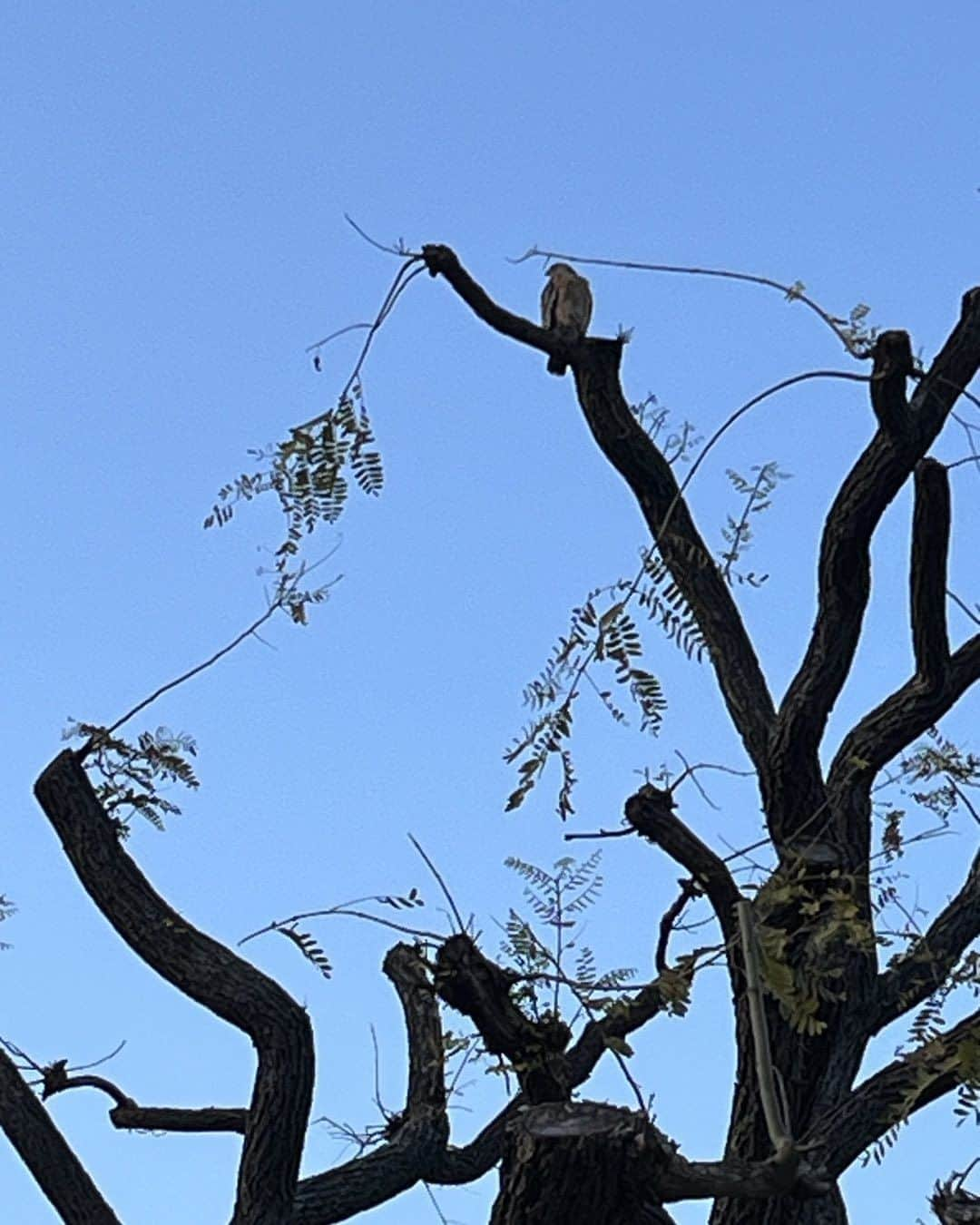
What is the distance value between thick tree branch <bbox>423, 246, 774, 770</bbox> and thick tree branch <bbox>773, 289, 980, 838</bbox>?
15 cm

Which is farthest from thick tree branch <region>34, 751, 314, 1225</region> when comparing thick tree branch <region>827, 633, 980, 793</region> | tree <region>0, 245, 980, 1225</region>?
thick tree branch <region>827, 633, 980, 793</region>

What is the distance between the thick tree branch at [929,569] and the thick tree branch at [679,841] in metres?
0.62

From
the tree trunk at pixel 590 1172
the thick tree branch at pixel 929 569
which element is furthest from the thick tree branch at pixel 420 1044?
the tree trunk at pixel 590 1172

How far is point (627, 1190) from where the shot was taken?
1.87m

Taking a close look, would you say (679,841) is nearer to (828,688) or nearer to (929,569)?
(828,688)

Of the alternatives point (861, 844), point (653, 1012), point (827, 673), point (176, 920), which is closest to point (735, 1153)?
point (653, 1012)

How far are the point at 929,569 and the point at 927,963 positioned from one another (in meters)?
0.71

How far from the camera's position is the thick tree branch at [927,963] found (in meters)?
3.12

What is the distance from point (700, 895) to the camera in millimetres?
2846

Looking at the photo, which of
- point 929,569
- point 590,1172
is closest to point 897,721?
point 929,569

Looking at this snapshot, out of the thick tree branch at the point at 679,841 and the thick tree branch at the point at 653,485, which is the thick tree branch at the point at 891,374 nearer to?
the thick tree branch at the point at 653,485

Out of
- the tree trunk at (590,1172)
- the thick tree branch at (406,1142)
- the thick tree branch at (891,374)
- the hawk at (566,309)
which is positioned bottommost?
the tree trunk at (590,1172)

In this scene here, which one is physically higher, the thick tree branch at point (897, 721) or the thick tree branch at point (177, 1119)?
the thick tree branch at point (897, 721)

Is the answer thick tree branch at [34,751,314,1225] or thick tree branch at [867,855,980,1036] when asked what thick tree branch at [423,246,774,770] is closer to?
thick tree branch at [867,855,980,1036]
